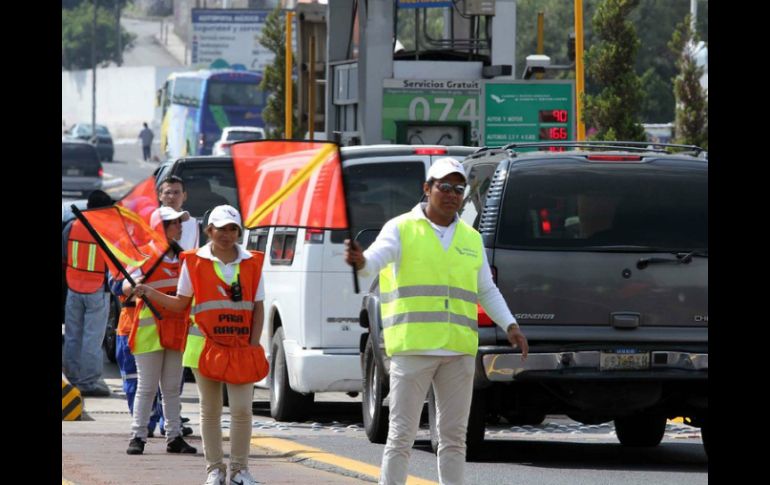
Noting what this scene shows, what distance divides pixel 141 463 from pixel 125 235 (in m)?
1.84

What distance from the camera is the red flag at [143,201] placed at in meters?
12.7

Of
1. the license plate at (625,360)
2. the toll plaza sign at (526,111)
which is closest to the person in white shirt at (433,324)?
the license plate at (625,360)

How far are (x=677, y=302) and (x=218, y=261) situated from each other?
9.35 ft

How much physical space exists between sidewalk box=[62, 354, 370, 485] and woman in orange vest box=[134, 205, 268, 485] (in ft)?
1.71

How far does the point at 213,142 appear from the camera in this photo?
66312 millimetres

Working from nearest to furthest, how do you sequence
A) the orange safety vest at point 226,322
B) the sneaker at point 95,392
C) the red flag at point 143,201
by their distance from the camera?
the orange safety vest at point 226,322
the red flag at point 143,201
the sneaker at point 95,392

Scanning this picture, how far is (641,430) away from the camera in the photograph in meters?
12.7

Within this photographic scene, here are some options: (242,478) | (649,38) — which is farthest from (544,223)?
(649,38)

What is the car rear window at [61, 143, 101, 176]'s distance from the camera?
2349 inches

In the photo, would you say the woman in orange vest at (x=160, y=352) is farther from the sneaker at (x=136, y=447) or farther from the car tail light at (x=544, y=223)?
the car tail light at (x=544, y=223)

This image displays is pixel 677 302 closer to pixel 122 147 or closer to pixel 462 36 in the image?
pixel 462 36

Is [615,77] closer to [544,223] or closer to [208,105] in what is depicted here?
[544,223]

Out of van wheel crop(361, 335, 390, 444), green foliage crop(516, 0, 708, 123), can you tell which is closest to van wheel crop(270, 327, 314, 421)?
van wheel crop(361, 335, 390, 444)

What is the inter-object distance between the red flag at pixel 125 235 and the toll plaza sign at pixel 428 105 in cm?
1131
